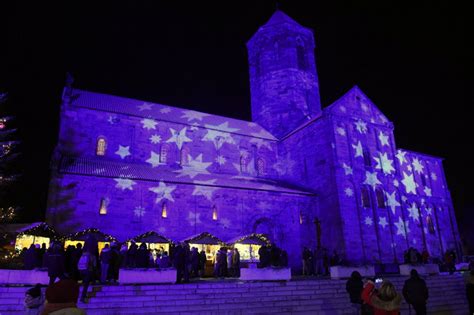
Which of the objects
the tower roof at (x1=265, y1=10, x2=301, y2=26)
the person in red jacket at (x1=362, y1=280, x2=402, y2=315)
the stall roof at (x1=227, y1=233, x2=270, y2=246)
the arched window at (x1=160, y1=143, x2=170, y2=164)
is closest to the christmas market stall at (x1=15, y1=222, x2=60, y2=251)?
the arched window at (x1=160, y1=143, x2=170, y2=164)

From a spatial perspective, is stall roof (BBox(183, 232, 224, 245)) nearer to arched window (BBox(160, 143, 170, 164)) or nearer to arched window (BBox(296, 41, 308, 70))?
arched window (BBox(160, 143, 170, 164))

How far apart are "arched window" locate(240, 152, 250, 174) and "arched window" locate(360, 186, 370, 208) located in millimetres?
10535

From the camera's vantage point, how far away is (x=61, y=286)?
4797 mm

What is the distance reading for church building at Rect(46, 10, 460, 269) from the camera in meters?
24.5

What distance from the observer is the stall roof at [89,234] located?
2089 cm

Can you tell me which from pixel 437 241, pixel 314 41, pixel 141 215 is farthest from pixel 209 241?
pixel 314 41

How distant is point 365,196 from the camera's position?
30.0 m

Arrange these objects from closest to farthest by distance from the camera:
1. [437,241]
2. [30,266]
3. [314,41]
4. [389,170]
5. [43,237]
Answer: [30,266], [43,237], [389,170], [437,241], [314,41]

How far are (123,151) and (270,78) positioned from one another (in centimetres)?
1912

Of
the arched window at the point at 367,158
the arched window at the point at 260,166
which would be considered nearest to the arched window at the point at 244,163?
the arched window at the point at 260,166

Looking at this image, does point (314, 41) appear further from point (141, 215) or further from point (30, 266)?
point (30, 266)

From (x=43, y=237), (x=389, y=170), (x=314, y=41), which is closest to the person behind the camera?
(x=43, y=237)

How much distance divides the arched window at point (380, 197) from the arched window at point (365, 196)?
1129 mm

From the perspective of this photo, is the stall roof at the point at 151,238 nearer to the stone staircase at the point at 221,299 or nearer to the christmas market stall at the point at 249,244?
the christmas market stall at the point at 249,244
